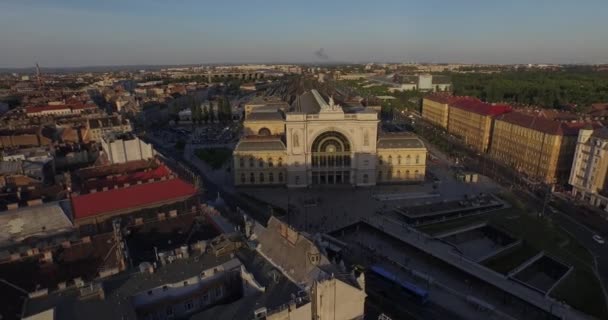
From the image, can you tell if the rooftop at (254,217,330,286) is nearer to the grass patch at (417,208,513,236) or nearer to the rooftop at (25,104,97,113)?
the grass patch at (417,208,513,236)

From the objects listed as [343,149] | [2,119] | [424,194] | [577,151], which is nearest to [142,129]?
[2,119]

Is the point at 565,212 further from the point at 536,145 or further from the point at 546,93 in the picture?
the point at 546,93

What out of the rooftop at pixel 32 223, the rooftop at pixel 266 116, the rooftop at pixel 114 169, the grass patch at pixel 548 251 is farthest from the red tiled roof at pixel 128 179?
the rooftop at pixel 266 116

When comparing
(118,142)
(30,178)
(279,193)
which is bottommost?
(279,193)

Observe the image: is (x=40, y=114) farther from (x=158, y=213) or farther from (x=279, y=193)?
(x=158, y=213)

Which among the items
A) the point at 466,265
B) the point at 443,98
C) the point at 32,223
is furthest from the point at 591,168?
the point at 32,223

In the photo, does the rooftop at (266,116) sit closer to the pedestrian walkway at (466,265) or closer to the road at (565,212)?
the pedestrian walkway at (466,265)

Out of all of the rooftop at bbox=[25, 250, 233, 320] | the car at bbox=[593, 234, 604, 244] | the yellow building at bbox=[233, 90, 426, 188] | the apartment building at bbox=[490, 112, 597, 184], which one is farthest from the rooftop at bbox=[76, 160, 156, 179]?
the apartment building at bbox=[490, 112, 597, 184]

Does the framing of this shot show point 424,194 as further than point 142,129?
Answer: No
